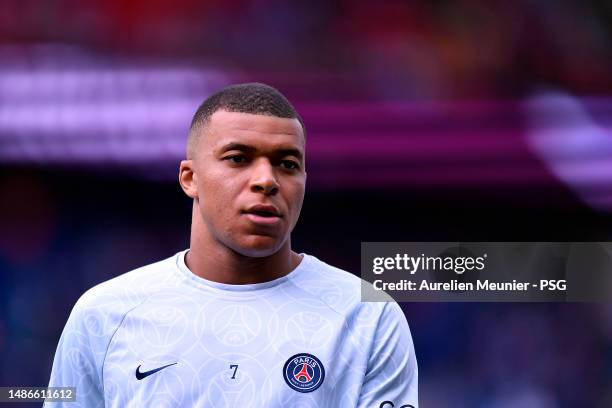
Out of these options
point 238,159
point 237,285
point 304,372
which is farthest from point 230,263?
point 304,372

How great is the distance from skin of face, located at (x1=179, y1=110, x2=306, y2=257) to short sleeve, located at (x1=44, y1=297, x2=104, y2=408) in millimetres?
802

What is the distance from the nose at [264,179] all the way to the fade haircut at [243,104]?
286mm

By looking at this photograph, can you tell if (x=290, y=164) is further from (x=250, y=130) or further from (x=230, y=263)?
(x=230, y=263)

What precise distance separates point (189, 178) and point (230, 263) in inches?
20.2

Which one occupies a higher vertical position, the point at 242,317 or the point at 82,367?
the point at 242,317

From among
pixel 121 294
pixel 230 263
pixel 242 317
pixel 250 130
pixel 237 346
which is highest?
pixel 250 130

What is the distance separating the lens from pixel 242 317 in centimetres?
425

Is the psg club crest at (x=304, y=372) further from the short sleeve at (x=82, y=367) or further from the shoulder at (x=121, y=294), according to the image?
the short sleeve at (x=82, y=367)

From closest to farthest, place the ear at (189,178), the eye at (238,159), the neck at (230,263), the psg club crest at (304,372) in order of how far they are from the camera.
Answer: the psg club crest at (304,372), the eye at (238,159), the neck at (230,263), the ear at (189,178)

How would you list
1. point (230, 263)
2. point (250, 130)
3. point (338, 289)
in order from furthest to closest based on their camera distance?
1. point (338, 289)
2. point (230, 263)
3. point (250, 130)

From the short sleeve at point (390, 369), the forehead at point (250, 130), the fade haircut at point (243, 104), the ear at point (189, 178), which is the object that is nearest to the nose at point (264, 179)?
the forehead at point (250, 130)

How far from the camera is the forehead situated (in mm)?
4180

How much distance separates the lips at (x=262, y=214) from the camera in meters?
4.12

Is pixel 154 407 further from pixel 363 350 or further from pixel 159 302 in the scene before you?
pixel 363 350
